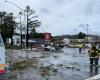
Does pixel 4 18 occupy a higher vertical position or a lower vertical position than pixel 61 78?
higher

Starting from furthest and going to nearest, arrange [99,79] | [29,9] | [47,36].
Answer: [29,9]
[47,36]
[99,79]

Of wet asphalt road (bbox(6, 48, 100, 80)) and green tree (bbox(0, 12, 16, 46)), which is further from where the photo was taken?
green tree (bbox(0, 12, 16, 46))

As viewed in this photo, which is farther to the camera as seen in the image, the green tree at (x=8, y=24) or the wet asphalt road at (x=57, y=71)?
the green tree at (x=8, y=24)

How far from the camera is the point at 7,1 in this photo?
5438 centimetres

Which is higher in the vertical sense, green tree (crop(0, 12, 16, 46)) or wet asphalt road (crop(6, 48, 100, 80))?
green tree (crop(0, 12, 16, 46))

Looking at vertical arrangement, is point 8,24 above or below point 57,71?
above

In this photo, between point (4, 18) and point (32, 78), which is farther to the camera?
point (4, 18)

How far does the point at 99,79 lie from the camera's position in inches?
586

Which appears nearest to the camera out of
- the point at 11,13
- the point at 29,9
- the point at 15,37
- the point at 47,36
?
the point at 47,36

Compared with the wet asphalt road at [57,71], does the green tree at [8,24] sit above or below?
above

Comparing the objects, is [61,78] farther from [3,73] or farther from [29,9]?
[29,9]

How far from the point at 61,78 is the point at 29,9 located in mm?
77776

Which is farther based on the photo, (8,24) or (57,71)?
(8,24)

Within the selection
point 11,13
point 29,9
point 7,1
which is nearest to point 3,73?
point 7,1
